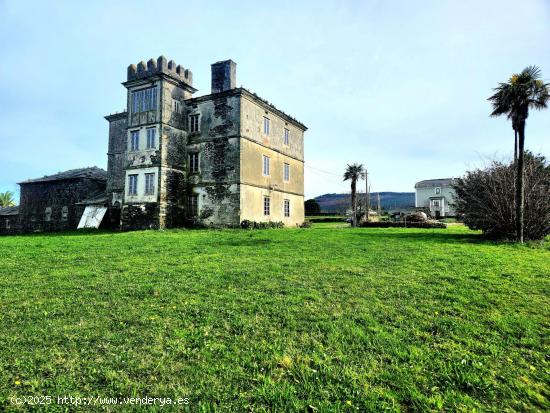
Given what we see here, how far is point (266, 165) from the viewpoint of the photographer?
93.8 ft

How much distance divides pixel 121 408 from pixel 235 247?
10.8 m

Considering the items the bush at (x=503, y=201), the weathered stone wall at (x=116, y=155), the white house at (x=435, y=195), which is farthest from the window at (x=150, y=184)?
the white house at (x=435, y=195)

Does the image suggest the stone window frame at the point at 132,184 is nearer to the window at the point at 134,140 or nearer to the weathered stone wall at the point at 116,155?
the window at the point at 134,140

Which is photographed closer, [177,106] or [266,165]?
[177,106]

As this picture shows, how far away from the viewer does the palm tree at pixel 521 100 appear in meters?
17.2

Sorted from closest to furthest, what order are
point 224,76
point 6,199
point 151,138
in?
point 151,138, point 224,76, point 6,199

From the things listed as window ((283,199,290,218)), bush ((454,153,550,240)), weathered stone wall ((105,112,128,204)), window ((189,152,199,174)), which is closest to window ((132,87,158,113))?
window ((189,152,199,174))

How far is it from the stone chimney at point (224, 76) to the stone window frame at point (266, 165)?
21.4ft

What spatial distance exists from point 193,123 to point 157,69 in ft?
16.0

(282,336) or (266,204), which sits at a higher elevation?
(266,204)

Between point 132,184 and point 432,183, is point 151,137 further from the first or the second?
point 432,183

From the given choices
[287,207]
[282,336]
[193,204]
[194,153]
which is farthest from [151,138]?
[282,336]

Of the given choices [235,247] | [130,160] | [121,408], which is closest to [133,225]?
[130,160]

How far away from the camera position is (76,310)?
6203 millimetres
